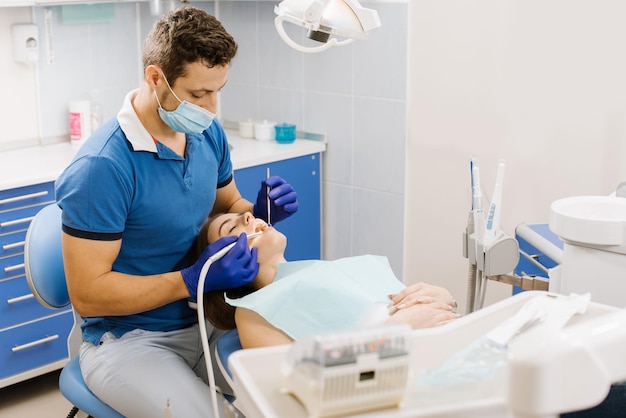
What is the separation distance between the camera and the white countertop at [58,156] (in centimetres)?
268

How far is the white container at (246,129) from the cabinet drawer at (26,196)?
37.4 inches

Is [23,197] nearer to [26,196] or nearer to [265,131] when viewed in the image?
[26,196]

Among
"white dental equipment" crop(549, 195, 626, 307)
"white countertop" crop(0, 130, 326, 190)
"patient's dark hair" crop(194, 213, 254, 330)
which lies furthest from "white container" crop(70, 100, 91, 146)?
"white dental equipment" crop(549, 195, 626, 307)

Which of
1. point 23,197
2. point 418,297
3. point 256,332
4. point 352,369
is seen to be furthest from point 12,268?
point 352,369

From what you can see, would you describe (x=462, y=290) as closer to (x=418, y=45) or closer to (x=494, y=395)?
(x=418, y=45)

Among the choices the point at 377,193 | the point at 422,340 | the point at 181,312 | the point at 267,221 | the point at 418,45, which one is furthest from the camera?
the point at 377,193

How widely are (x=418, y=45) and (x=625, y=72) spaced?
0.74 m

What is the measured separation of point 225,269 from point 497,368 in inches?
32.1

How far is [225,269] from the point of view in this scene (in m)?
1.75

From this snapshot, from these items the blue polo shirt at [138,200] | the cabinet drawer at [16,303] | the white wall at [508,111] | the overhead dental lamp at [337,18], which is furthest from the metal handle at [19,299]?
the overhead dental lamp at [337,18]

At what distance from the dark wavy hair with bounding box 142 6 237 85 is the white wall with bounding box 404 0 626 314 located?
1.21m

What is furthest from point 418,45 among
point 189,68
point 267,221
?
point 189,68

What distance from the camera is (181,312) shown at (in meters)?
1.95

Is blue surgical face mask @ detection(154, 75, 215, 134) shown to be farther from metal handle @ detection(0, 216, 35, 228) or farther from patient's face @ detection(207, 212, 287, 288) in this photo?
metal handle @ detection(0, 216, 35, 228)
